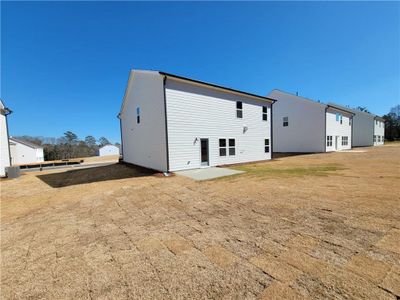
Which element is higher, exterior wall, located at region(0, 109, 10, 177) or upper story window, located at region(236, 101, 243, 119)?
upper story window, located at region(236, 101, 243, 119)

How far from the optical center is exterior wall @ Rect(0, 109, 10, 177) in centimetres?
1208

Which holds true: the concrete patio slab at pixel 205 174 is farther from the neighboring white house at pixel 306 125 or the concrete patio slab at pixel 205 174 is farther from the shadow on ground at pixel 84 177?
the neighboring white house at pixel 306 125

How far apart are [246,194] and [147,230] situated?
10.6 feet

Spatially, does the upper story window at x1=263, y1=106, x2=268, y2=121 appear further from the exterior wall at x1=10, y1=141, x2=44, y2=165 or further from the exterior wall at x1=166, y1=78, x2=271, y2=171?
the exterior wall at x1=10, y1=141, x2=44, y2=165

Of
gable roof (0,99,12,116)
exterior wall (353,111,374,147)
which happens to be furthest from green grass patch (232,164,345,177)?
exterior wall (353,111,374,147)

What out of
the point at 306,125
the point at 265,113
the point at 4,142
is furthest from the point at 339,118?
the point at 4,142

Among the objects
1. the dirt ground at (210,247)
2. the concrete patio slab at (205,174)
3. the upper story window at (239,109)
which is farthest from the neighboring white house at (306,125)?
the dirt ground at (210,247)

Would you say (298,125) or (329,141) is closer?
(329,141)

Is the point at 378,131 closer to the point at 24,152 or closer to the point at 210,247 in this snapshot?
the point at 210,247

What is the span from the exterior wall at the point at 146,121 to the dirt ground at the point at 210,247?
591cm

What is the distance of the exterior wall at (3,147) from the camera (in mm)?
12077

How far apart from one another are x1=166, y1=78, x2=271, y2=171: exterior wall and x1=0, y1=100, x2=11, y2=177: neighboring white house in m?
11.5

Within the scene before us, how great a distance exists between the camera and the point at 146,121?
12.6 m

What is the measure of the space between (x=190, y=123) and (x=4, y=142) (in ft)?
42.2
